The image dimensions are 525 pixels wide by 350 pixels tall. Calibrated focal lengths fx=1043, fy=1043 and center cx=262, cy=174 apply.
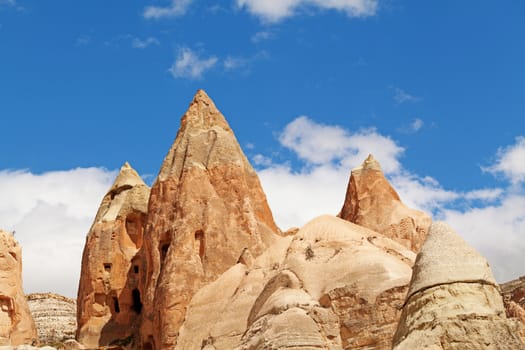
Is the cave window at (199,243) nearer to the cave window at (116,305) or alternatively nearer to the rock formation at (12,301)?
the rock formation at (12,301)

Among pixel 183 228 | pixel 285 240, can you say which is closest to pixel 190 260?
pixel 183 228

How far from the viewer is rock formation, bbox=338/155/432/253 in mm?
53719

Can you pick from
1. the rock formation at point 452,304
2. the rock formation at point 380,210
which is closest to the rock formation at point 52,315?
the rock formation at point 380,210

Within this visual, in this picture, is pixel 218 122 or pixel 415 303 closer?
pixel 415 303

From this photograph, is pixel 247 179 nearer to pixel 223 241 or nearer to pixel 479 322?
pixel 223 241

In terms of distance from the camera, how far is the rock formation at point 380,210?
53719 millimetres

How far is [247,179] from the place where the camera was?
51375 mm

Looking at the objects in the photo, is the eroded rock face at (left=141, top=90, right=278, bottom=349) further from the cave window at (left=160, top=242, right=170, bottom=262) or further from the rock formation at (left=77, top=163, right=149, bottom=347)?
the rock formation at (left=77, top=163, right=149, bottom=347)

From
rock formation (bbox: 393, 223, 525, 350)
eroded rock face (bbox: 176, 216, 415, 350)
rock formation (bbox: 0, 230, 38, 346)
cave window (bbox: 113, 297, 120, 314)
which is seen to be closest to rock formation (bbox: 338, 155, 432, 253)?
eroded rock face (bbox: 176, 216, 415, 350)

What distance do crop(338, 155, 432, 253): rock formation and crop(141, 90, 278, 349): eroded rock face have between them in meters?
6.07

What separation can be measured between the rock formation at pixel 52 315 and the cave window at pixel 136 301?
9542 millimetres

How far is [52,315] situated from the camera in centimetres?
6806

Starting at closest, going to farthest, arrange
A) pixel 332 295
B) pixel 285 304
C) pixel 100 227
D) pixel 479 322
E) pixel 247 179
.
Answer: pixel 479 322, pixel 285 304, pixel 332 295, pixel 247 179, pixel 100 227

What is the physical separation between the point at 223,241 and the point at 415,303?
88.2ft
